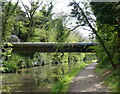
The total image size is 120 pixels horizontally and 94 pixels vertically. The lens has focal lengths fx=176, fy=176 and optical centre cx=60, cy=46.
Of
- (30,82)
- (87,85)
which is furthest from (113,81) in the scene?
(30,82)

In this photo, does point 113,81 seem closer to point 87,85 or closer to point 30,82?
point 87,85

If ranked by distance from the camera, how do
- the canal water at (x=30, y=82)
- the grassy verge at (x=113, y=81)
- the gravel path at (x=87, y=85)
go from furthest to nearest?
the canal water at (x=30, y=82) < the gravel path at (x=87, y=85) < the grassy verge at (x=113, y=81)

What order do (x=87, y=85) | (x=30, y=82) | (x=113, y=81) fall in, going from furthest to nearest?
1. (x=30, y=82)
2. (x=87, y=85)
3. (x=113, y=81)

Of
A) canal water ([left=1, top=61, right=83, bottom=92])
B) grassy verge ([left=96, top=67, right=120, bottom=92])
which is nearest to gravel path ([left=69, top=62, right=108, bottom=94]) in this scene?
grassy verge ([left=96, top=67, right=120, bottom=92])

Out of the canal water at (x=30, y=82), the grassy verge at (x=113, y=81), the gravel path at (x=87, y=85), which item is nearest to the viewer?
the grassy verge at (x=113, y=81)

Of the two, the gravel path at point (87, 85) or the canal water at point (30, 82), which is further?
the canal water at point (30, 82)

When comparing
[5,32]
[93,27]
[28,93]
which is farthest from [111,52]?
[5,32]

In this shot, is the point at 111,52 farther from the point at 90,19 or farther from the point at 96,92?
the point at 96,92

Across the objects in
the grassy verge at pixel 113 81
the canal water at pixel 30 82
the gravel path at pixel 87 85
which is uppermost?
the grassy verge at pixel 113 81

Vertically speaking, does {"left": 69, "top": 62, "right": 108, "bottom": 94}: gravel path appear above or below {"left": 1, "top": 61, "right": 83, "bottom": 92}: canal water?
above

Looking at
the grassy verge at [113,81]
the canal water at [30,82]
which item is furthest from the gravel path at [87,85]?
the canal water at [30,82]

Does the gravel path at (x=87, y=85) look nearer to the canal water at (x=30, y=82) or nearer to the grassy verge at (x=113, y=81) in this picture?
the grassy verge at (x=113, y=81)

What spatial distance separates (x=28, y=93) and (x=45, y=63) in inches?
1483

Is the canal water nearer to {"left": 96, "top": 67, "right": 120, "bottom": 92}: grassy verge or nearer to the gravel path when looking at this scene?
the gravel path
